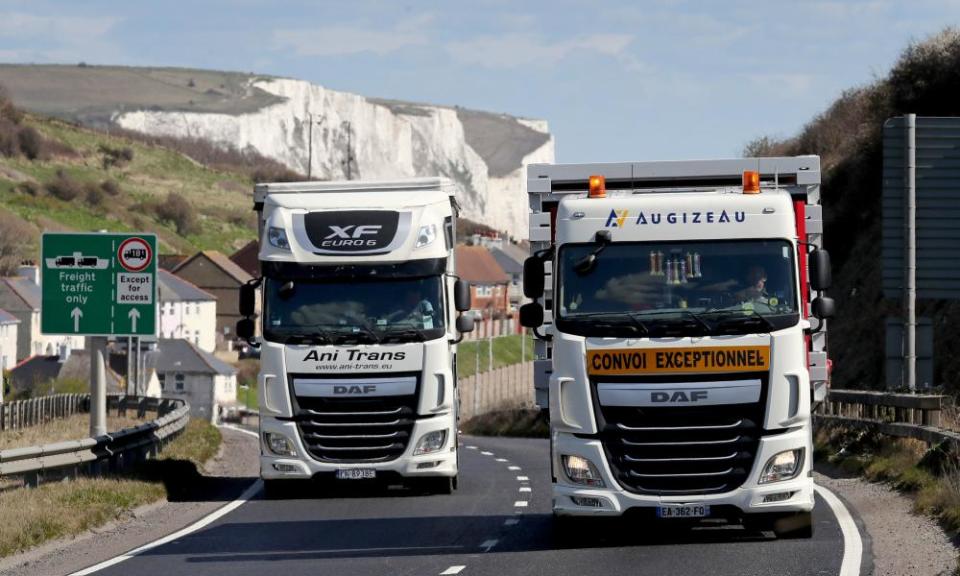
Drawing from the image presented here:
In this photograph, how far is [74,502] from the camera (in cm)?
1867

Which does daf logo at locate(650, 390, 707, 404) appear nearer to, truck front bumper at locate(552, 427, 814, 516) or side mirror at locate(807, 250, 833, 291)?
truck front bumper at locate(552, 427, 814, 516)

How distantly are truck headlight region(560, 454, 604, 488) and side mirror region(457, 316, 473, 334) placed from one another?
6.23 meters

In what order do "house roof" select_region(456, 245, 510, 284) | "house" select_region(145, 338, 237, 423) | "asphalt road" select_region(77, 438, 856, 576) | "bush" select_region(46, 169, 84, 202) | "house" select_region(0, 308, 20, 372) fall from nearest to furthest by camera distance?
"asphalt road" select_region(77, 438, 856, 576), "house" select_region(0, 308, 20, 372), "house" select_region(145, 338, 237, 423), "house roof" select_region(456, 245, 510, 284), "bush" select_region(46, 169, 84, 202)

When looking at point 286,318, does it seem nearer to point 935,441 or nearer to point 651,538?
point 651,538

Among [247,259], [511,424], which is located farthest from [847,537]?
[247,259]

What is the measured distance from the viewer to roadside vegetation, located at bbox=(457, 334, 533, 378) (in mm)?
103169

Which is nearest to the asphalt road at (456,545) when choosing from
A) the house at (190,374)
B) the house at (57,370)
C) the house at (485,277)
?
the house at (57,370)

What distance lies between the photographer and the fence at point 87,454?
18.9 metres

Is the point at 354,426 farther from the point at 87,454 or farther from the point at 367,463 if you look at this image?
the point at 87,454

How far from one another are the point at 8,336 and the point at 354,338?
7982 centimetres

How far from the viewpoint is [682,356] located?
14.4 metres

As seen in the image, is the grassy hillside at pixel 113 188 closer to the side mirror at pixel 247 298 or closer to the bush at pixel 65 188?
the bush at pixel 65 188

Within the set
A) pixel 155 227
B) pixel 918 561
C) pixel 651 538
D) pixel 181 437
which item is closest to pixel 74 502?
pixel 651 538

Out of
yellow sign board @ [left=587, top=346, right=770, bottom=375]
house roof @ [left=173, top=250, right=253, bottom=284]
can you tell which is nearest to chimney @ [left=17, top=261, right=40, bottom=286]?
house roof @ [left=173, top=250, right=253, bottom=284]
